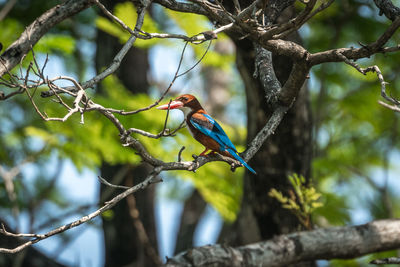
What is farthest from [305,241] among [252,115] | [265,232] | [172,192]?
[172,192]

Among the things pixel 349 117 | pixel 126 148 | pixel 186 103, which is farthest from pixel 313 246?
pixel 349 117

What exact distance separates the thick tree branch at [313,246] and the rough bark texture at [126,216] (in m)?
2.30

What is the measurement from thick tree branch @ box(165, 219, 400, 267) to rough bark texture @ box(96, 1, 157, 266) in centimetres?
230

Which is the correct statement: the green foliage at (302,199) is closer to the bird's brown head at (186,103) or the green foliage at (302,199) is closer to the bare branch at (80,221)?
the bird's brown head at (186,103)

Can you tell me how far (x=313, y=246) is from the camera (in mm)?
4457

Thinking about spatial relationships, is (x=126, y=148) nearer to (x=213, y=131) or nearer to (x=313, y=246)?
(x=213, y=131)

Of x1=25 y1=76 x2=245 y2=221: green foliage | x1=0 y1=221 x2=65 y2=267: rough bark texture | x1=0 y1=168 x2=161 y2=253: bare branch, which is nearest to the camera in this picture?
x1=0 y1=168 x2=161 y2=253: bare branch

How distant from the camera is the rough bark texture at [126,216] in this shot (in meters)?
6.56

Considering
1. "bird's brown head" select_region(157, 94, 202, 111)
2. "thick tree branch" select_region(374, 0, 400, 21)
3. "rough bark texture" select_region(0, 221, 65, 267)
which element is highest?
"bird's brown head" select_region(157, 94, 202, 111)

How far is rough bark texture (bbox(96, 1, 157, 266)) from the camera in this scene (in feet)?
21.5

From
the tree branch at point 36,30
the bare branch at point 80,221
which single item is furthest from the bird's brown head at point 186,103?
the bare branch at point 80,221

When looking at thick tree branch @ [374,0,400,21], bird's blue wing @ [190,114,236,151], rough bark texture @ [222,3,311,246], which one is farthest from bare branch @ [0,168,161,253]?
rough bark texture @ [222,3,311,246]

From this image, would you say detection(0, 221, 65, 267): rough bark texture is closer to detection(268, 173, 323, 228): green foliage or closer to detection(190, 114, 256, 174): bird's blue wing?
detection(190, 114, 256, 174): bird's blue wing

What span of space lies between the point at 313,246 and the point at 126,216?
3.04m
